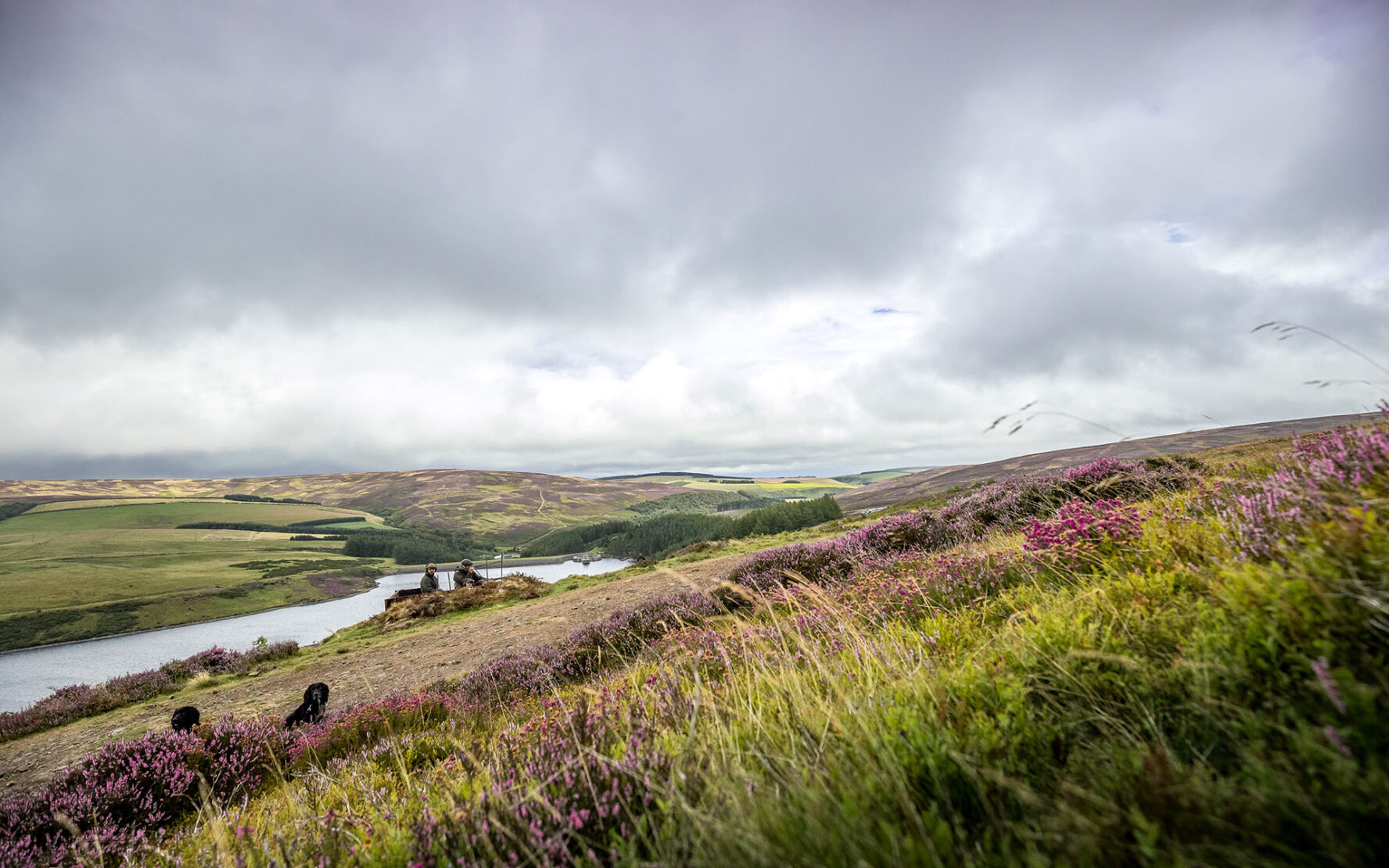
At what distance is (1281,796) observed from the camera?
1.25m

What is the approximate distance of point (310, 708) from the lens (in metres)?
7.77

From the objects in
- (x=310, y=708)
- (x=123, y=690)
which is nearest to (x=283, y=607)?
(x=123, y=690)

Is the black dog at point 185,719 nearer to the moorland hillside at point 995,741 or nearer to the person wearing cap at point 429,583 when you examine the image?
the moorland hillside at point 995,741

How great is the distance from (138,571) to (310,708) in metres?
145

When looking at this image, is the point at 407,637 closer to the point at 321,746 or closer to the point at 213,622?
the point at 321,746

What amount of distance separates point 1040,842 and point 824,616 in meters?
3.54

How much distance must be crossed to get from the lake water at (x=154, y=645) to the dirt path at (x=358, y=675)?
58.9 feet

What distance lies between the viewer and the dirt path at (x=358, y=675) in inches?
394

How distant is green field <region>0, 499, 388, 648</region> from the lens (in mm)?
79125

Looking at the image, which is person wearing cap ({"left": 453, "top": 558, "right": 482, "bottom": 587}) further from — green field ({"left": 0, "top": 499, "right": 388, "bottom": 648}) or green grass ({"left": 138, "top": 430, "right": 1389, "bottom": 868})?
green field ({"left": 0, "top": 499, "right": 388, "bottom": 648})

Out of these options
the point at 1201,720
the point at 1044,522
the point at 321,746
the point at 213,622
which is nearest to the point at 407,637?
the point at 321,746

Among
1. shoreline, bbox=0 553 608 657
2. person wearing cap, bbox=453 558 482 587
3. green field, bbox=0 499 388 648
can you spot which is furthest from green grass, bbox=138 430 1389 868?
green field, bbox=0 499 388 648

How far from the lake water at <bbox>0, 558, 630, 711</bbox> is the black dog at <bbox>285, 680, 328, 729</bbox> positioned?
25967mm

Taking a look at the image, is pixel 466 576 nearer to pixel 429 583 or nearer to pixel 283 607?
pixel 429 583
